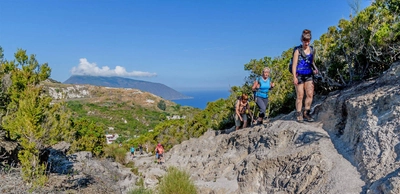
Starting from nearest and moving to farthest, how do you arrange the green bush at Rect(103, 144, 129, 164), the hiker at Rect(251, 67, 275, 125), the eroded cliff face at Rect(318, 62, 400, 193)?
the eroded cliff face at Rect(318, 62, 400, 193)
the hiker at Rect(251, 67, 275, 125)
the green bush at Rect(103, 144, 129, 164)

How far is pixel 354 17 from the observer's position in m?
8.00

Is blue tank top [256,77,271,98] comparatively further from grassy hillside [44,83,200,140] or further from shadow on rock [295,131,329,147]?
grassy hillside [44,83,200,140]

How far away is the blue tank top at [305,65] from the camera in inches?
230

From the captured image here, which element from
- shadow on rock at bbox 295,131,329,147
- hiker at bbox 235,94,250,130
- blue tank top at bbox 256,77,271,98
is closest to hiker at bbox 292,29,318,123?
shadow on rock at bbox 295,131,329,147

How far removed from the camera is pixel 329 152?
5.27m

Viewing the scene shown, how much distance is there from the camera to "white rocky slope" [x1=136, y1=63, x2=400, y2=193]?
4.27m

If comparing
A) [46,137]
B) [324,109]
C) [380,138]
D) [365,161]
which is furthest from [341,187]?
[46,137]

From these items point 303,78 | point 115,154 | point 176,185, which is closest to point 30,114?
point 176,185

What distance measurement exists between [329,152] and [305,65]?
67.8 inches

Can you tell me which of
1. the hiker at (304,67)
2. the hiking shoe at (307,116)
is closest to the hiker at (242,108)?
the hiking shoe at (307,116)

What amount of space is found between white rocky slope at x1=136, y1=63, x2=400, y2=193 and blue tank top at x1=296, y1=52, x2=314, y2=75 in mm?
997

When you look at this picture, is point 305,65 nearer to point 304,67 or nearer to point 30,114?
point 304,67

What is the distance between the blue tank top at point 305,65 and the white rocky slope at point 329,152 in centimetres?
100

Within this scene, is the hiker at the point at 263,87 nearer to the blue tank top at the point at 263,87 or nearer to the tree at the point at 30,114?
the blue tank top at the point at 263,87
